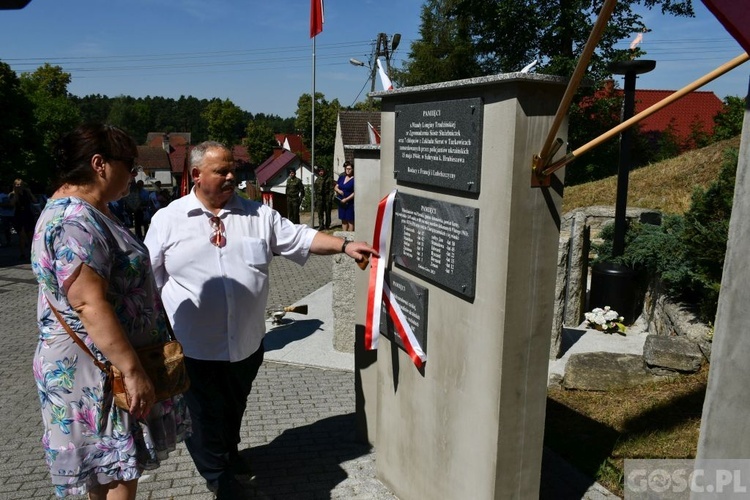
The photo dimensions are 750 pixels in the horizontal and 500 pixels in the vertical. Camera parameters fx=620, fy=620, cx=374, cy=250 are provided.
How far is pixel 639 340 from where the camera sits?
6.77 meters

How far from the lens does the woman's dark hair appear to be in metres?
2.57

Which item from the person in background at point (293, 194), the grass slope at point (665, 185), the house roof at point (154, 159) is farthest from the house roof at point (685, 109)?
the house roof at point (154, 159)

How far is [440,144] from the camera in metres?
2.96

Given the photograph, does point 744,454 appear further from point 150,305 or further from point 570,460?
point 150,305

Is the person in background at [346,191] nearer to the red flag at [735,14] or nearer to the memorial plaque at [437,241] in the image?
the memorial plaque at [437,241]

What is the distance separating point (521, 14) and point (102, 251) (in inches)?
1079

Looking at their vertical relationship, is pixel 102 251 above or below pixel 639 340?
above

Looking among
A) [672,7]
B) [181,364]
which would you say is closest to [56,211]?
[181,364]

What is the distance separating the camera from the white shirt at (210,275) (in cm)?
335

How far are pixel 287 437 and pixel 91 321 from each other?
2429 mm

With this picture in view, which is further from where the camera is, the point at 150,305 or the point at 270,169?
the point at 270,169

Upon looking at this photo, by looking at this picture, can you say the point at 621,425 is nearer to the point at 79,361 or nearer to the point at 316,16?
the point at 79,361

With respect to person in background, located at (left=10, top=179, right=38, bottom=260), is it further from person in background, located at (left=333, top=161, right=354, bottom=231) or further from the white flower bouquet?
Answer: the white flower bouquet

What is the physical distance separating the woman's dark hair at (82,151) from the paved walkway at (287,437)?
202cm
